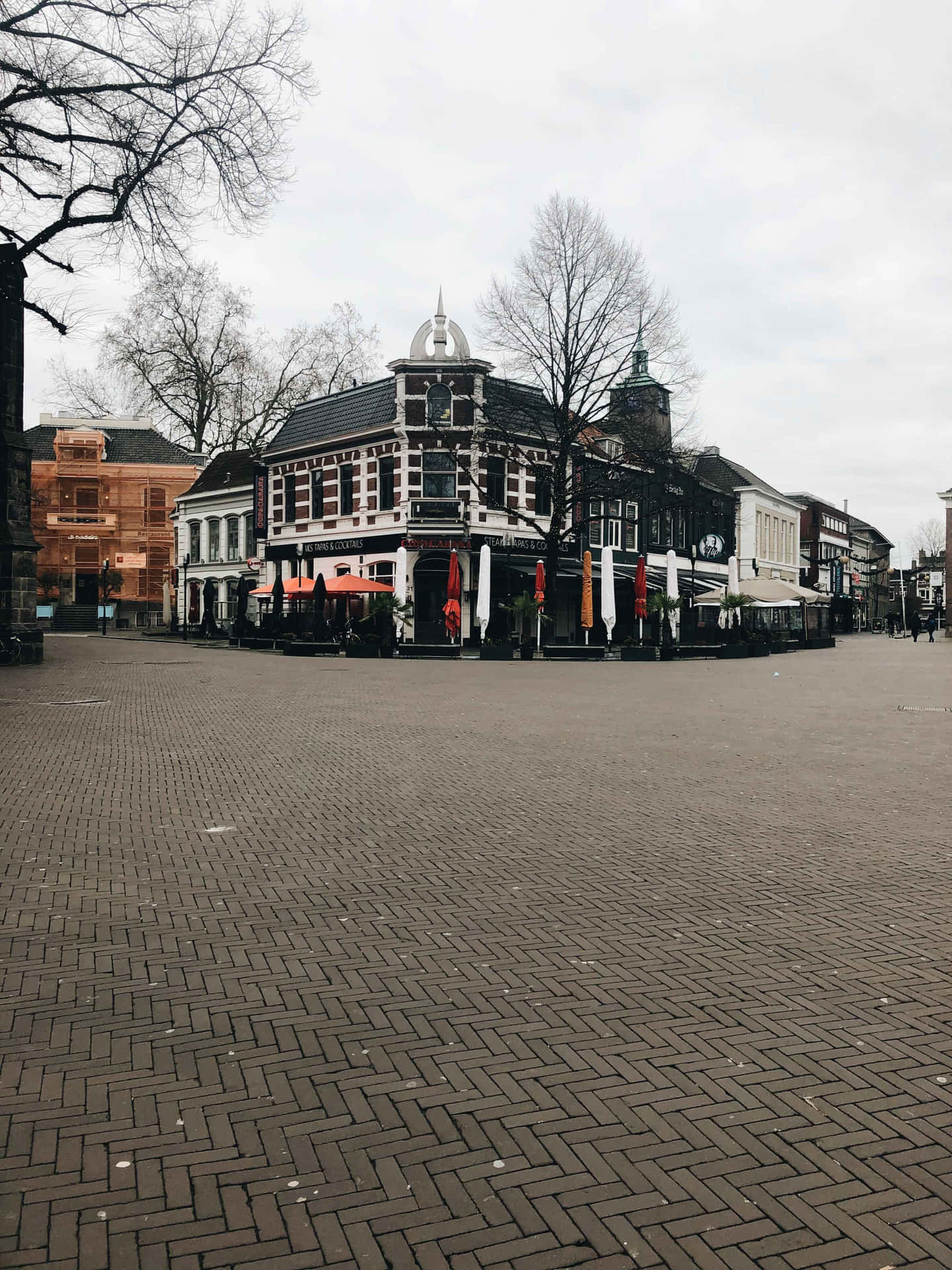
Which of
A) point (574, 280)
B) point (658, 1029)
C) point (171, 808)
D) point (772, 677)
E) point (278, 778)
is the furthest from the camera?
point (574, 280)

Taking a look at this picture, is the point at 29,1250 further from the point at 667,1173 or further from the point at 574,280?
the point at 574,280

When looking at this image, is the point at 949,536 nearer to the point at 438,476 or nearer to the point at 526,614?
the point at 438,476

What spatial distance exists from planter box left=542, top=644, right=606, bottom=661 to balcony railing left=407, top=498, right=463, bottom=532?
770cm

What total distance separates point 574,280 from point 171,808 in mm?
28349

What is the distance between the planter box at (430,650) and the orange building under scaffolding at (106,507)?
37548mm

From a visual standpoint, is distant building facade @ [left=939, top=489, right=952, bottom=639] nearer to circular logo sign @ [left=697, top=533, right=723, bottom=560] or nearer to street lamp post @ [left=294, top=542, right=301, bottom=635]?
circular logo sign @ [left=697, top=533, right=723, bottom=560]

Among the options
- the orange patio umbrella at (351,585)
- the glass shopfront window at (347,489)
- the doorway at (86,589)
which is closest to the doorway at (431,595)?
the orange patio umbrella at (351,585)

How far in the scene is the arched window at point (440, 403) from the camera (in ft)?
121

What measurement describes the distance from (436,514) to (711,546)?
25.8 meters

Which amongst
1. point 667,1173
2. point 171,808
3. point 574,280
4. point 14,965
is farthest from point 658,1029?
point 574,280

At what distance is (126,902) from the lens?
5.34 meters

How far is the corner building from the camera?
36.7 meters

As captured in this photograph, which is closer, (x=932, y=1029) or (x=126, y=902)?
(x=932, y=1029)

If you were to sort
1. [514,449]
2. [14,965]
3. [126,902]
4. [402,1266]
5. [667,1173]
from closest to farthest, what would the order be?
[402,1266], [667,1173], [14,965], [126,902], [514,449]
